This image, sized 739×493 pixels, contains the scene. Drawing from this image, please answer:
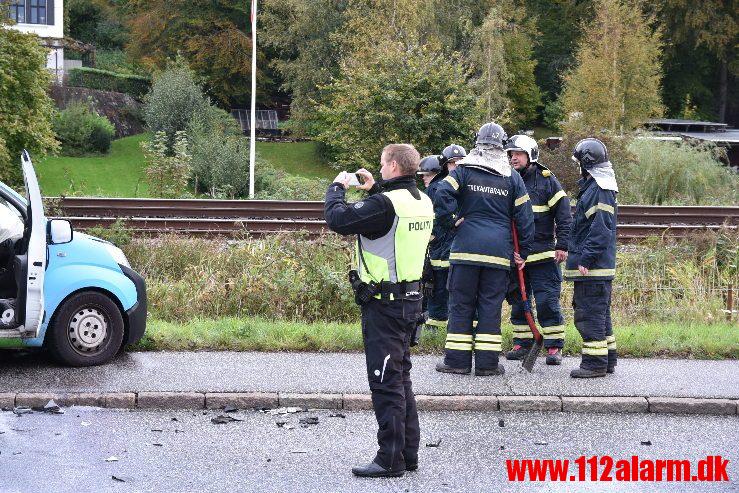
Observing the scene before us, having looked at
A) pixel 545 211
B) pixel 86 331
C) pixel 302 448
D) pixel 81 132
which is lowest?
pixel 302 448

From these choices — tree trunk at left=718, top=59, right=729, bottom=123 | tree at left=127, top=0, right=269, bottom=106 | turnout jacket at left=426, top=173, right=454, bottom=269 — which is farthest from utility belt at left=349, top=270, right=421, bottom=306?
tree trunk at left=718, top=59, right=729, bottom=123

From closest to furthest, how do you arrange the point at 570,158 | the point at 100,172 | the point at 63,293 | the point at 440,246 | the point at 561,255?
the point at 63,293 < the point at 561,255 < the point at 440,246 < the point at 570,158 < the point at 100,172

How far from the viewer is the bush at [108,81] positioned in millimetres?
47438

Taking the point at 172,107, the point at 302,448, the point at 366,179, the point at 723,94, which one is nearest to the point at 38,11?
the point at 172,107

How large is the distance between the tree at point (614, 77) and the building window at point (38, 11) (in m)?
25.6

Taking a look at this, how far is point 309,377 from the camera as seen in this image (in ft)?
29.1

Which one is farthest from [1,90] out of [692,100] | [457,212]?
[692,100]

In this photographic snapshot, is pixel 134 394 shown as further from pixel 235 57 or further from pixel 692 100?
pixel 692 100

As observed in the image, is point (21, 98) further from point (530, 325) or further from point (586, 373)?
point (586, 373)

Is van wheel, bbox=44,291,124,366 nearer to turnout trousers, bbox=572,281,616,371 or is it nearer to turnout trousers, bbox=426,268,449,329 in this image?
turnout trousers, bbox=426,268,449,329

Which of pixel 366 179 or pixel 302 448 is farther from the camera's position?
pixel 302 448

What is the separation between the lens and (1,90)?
84.6 ft

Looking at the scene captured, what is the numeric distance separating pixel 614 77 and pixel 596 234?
28821mm

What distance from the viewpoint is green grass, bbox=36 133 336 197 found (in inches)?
1336
